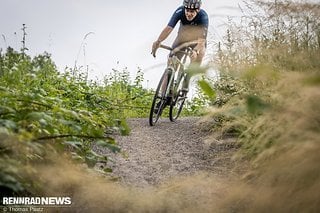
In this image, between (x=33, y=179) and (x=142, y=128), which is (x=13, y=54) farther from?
(x=33, y=179)

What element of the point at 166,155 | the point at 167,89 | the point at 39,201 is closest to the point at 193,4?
the point at 167,89

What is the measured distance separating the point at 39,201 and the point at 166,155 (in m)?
1.97

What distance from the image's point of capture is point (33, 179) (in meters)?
2.20

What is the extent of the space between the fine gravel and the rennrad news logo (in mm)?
383

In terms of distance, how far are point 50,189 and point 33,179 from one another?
0.16 metres

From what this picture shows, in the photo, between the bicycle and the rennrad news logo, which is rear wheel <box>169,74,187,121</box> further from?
the rennrad news logo

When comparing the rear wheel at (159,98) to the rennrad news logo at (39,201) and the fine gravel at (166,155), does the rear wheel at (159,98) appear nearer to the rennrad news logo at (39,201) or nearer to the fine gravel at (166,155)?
the fine gravel at (166,155)

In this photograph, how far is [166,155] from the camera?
423cm

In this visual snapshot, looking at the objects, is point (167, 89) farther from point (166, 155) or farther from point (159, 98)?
point (166, 155)

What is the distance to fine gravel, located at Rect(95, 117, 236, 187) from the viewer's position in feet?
11.1

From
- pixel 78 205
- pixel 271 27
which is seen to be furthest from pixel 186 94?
pixel 78 205

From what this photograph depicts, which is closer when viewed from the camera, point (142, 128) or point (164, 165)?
point (164, 165)

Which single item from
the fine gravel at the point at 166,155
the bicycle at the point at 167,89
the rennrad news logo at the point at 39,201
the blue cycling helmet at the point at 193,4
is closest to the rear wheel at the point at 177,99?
the bicycle at the point at 167,89

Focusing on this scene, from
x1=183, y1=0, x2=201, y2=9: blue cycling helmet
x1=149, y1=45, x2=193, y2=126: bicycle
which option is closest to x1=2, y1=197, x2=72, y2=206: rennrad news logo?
x1=149, y1=45, x2=193, y2=126: bicycle
